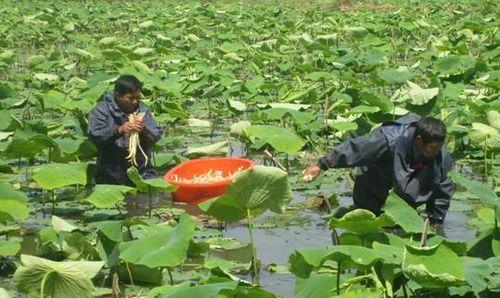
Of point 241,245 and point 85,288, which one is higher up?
point 85,288

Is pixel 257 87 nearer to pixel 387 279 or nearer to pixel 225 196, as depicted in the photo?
pixel 225 196

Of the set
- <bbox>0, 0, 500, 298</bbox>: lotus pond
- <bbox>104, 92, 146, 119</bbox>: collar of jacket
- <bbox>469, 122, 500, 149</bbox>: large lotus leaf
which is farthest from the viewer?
<bbox>104, 92, 146, 119</bbox>: collar of jacket

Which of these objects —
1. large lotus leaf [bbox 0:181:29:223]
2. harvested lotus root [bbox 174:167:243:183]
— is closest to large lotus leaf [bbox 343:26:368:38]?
harvested lotus root [bbox 174:167:243:183]

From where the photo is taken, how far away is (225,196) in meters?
3.74

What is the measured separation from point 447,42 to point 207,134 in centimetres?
421

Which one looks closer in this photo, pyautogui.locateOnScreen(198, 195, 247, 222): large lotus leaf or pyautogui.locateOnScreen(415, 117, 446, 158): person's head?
pyautogui.locateOnScreen(198, 195, 247, 222): large lotus leaf

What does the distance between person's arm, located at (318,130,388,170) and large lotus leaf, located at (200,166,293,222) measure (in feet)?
2.71

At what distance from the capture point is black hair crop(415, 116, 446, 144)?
13.8 feet

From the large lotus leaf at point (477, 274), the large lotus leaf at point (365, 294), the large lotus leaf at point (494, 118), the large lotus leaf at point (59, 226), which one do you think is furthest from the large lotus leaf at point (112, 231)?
the large lotus leaf at point (494, 118)

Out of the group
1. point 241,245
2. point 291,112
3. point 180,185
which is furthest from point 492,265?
point 291,112

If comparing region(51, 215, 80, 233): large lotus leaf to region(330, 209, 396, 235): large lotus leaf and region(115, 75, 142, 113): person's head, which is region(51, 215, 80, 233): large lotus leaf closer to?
region(330, 209, 396, 235): large lotus leaf

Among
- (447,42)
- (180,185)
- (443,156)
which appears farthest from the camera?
(447,42)

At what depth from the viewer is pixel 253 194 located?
3.70 metres

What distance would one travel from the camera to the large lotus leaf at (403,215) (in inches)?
137
